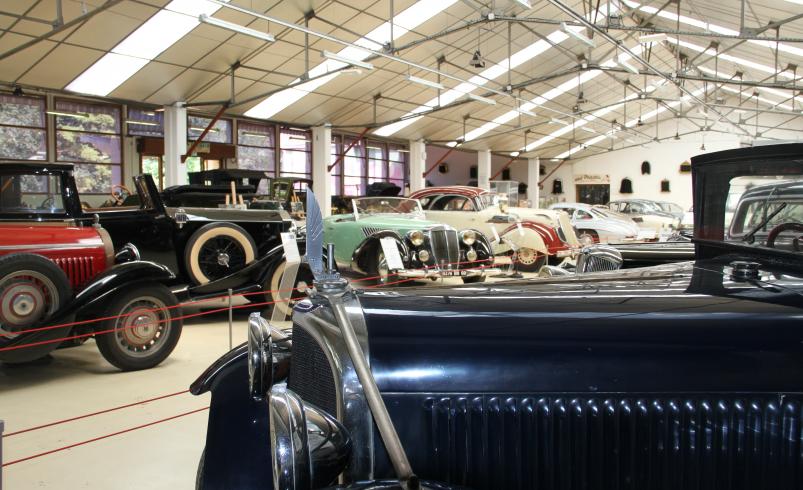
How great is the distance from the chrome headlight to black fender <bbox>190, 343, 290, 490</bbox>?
3.14ft

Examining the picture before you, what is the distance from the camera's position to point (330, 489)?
1279 mm

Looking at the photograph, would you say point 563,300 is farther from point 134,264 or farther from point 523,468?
point 134,264

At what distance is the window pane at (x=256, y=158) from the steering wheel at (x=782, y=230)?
63.4 feet

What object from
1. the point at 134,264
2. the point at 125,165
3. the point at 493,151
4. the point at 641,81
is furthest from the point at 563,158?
the point at 134,264

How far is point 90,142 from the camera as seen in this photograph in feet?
54.6

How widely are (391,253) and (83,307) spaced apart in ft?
14.2

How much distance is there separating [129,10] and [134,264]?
337 inches

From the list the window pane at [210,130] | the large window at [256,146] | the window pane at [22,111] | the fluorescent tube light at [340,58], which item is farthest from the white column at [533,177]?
the window pane at [22,111]

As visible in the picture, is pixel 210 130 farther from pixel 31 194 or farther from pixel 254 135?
pixel 31 194

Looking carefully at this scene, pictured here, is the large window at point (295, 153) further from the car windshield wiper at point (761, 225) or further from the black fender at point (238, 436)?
the car windshield wiper at point (761, 225)

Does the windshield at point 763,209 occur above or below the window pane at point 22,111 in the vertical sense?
below

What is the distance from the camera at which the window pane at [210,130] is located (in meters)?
18.9

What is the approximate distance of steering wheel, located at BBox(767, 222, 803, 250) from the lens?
237 centimetres

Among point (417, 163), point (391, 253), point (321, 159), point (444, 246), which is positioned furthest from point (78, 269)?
point (417, 163)
